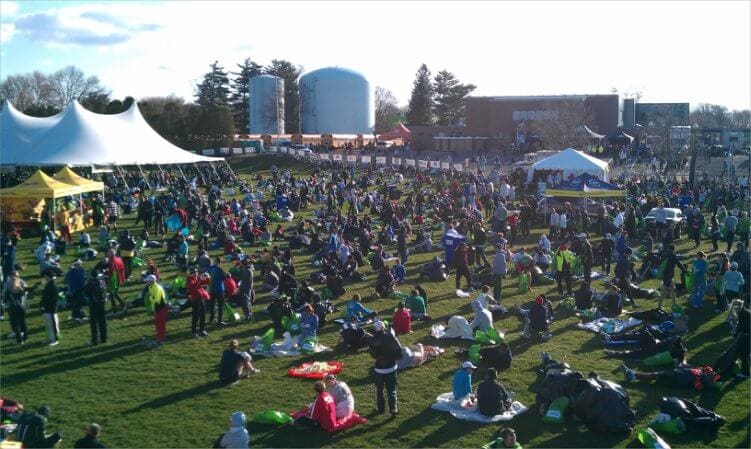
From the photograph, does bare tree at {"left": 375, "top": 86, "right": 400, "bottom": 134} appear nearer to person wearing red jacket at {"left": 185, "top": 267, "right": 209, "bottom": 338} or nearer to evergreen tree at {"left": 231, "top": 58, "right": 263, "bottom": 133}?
evergreen tree at {"left": 231, "top": 58, "right": 263, "bottom": 133}

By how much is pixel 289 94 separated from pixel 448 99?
1953 centimetres

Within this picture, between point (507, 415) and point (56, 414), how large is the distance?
6085 millimetres

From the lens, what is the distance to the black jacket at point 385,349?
8664 mm

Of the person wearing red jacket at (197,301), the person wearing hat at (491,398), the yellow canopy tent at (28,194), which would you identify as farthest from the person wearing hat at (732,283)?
the yellow canopy tent at (28,194)

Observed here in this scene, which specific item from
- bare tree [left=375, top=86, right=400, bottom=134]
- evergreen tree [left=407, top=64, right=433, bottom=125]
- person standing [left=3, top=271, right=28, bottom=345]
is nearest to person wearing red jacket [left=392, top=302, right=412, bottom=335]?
person standing [left=3, top=271, right=28, bottom=345]

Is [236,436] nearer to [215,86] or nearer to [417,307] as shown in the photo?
[417,307]

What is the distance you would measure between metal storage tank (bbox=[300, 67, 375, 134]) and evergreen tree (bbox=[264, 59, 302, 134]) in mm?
3790

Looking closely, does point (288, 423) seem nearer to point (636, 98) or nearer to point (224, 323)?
point (224, 323)

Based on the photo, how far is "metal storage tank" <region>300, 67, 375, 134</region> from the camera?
75.5 metres

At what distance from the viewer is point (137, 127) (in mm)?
34250

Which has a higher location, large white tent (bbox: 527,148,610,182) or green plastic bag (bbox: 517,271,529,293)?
large white tent (bbox: 527,148,610,182)

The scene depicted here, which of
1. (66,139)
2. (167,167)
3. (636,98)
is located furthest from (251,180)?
(636,98)

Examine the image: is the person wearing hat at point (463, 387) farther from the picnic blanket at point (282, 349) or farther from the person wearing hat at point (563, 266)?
the person wearing hat at point (563, 266)

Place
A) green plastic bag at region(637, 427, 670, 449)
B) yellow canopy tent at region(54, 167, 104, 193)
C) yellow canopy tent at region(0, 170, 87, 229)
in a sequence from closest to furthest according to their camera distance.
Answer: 1. green plastic bag at region(637, 427, 670, 449)
2. yellow canopy tent at region(0, 170, 87, 229)
3. yellow canopy tent at region(54, 167, 104, 193)
